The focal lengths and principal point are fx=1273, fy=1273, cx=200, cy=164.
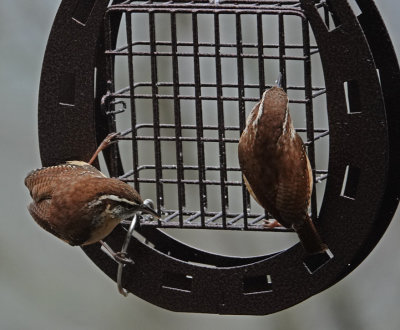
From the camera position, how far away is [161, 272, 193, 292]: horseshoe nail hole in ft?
15.6

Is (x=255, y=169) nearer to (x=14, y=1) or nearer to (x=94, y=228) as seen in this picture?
(x=94, y=228)

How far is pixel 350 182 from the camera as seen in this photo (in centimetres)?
446

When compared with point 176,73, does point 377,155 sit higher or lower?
lower

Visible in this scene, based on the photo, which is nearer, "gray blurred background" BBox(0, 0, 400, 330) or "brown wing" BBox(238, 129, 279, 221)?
"brown wing" BBox(238, 129, 279, 221)

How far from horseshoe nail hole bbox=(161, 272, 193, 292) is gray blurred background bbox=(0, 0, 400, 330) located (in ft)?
7.38

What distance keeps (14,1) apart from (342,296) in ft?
8.43

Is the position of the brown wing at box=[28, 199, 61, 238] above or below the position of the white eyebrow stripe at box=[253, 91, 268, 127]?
below

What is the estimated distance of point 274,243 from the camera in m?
7.62

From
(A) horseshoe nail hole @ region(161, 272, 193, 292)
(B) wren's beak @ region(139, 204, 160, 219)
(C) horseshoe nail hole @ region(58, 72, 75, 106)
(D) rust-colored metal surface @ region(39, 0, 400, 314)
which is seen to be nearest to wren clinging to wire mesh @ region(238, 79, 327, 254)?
(D) rust-colored metal surface @ region(39, 0, 400, 314)

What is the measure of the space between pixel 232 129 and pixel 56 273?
3.91 metres

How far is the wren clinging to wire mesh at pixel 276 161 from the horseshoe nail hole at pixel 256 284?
0.41m

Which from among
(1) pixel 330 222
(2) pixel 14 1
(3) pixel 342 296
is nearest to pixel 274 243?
(3) pixel 342 296

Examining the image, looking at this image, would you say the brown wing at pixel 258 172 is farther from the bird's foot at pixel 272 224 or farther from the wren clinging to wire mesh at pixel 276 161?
the bird's foot at pixel 272 224

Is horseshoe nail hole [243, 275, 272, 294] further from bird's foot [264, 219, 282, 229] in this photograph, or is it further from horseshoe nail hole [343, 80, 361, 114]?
horseshoe nail hole [343, 80, 361, 114]
